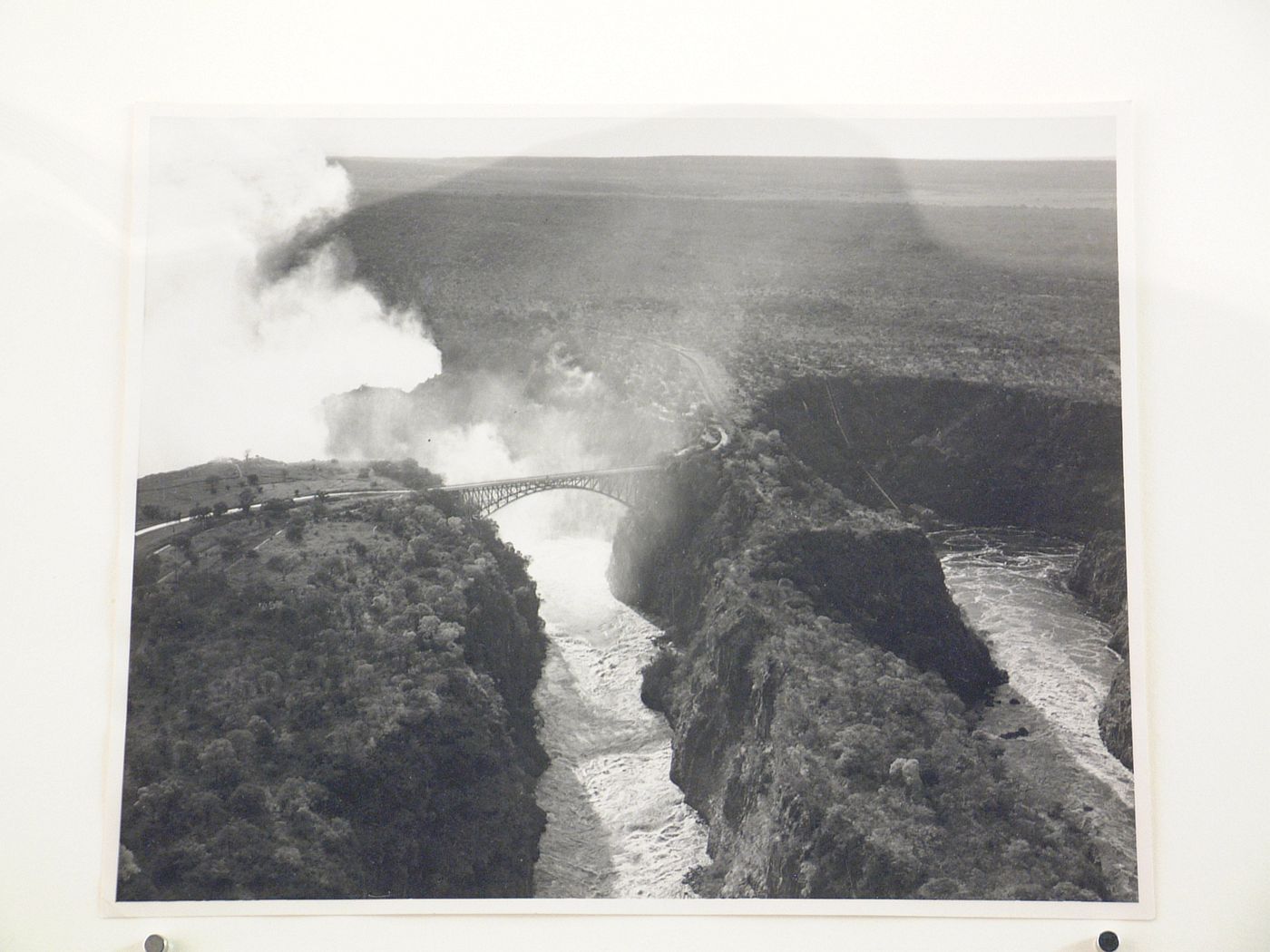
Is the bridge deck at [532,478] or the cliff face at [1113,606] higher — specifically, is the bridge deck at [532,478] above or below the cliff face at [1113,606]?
above

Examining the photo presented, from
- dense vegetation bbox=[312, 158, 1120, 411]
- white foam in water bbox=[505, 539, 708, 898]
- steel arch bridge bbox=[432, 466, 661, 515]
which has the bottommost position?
white foam in water bbox=[505, 539, 708, 898]

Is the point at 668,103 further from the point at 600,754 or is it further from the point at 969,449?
the point at 600,754

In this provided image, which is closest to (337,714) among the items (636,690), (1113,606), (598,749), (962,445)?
(598,749)

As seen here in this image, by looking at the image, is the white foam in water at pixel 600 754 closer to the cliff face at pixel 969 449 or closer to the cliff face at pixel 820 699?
the cliff face at pixel 820 699

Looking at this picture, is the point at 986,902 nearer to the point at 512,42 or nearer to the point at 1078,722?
the point at 1078,722

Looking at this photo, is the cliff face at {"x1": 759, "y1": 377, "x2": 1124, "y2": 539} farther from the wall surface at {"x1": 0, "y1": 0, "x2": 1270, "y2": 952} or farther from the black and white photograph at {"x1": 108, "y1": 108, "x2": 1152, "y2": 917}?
the wall surface at {"x1": 0, "y1": 0, "x2": 1270, "y2": 952}

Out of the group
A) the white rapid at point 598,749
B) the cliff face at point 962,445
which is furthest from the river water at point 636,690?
the cliff face at point 962,445

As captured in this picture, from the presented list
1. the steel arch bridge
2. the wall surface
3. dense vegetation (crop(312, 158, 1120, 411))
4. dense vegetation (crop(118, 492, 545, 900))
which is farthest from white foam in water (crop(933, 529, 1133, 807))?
dense vegetation (crop(118, 492, 545, 900))
